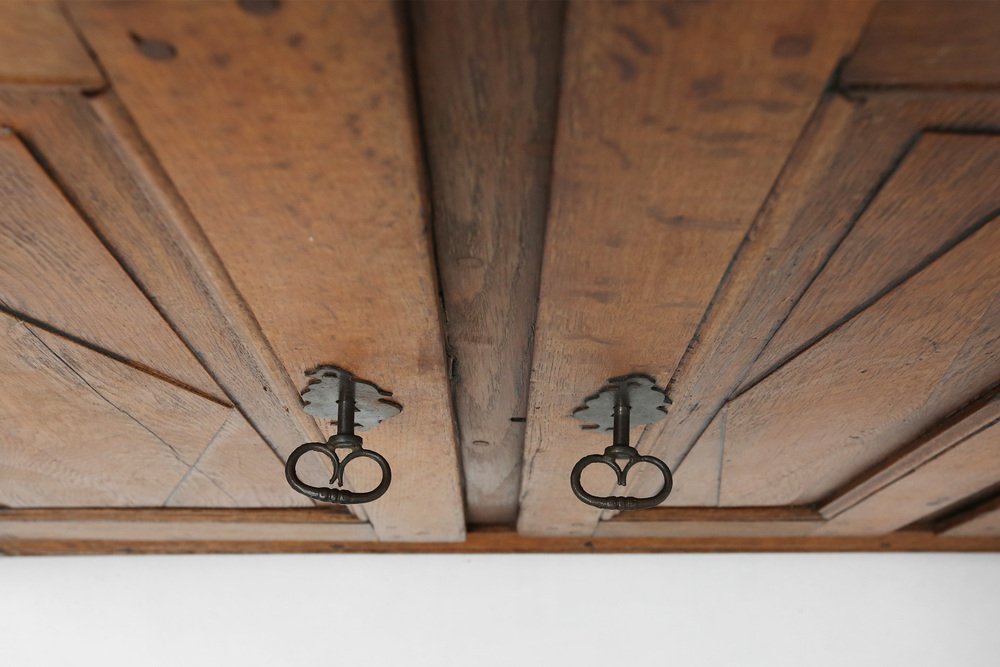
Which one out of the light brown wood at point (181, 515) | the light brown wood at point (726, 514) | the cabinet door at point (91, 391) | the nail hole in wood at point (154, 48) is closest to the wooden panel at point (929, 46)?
the nail hole in wood at point (154, 48)

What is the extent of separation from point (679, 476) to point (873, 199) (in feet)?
3.27

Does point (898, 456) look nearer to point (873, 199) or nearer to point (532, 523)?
point (532, 523)

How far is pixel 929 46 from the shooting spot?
0.53 meters

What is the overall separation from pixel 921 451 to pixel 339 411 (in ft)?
3.42

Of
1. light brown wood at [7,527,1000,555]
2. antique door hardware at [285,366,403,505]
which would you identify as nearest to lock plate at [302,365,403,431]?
antique door hardware at [285,366,403,505]

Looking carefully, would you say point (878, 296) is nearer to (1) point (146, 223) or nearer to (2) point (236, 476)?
(1) point (146, 223)

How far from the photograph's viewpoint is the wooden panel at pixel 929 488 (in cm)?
147

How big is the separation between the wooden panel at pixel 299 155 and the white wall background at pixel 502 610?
1.36 m

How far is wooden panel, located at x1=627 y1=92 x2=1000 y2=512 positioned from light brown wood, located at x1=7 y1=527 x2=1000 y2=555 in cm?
116

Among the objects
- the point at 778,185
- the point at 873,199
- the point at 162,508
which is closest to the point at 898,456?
the point at 873,199

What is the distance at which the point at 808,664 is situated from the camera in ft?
6.76

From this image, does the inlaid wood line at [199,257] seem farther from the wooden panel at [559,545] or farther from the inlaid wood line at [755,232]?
the wooden panel at [559,545]

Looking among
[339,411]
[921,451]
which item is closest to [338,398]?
[339,411]

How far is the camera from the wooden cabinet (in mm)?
521
